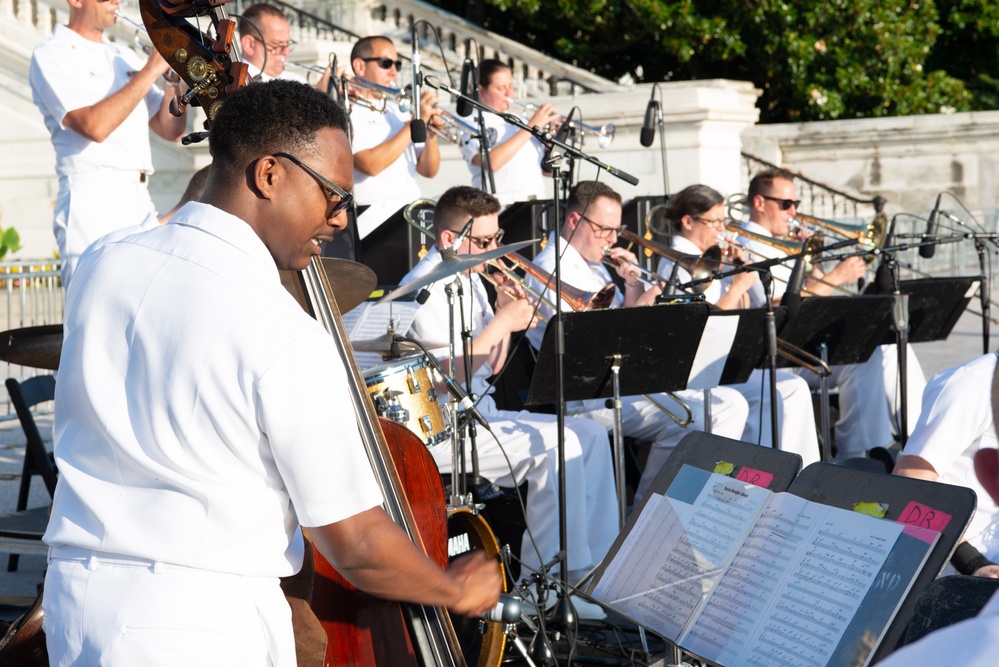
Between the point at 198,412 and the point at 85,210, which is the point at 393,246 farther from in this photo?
the point at 198,412

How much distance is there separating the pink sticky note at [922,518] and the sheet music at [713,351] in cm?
272

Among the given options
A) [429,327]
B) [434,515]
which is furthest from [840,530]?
[429,327]

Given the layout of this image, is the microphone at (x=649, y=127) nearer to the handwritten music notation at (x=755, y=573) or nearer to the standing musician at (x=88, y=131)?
the standing musician at (x=88, y=131)

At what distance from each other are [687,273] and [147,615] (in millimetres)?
5221

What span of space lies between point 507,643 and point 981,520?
1785 mm

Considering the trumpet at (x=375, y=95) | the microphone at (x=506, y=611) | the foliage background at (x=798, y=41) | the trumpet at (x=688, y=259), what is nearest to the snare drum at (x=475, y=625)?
the microphone at (x=506, y=611)

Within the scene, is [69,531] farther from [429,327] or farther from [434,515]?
[429,327]

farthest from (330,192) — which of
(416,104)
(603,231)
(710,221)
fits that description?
(710,221)

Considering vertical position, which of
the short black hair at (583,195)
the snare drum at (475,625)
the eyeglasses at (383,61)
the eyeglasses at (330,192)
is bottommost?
the snare drum at (475,625)

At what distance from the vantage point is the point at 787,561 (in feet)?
8.77

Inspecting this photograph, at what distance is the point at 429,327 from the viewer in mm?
5418

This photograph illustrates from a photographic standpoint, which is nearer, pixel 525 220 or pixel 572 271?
pixel 572 271

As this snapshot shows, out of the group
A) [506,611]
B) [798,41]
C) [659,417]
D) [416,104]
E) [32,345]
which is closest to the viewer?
[506,611]

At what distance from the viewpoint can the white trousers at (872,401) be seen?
278 inches
